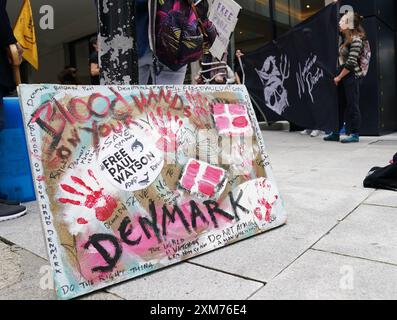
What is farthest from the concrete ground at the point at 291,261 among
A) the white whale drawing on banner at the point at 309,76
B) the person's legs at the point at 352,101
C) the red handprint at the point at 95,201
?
the white whale drawing on banner at the point at 309,76

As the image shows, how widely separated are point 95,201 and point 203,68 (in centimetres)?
450

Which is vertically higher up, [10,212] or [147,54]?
[147,54]

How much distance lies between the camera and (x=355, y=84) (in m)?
5.89

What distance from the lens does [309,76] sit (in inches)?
265

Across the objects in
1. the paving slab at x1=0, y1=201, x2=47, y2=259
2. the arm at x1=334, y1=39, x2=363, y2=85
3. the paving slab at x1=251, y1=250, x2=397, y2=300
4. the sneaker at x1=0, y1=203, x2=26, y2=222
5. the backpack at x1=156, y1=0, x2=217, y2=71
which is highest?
the arm at x1=334, y1=39, x2=363, y2=85

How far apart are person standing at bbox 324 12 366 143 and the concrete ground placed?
314 cm

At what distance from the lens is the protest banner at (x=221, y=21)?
3330 mm

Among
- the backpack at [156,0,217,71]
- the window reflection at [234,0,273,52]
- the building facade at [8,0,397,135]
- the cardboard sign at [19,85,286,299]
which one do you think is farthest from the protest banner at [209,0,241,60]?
the window reflection at [234,0,273,52]

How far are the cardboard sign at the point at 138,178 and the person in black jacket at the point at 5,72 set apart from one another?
4.34ft

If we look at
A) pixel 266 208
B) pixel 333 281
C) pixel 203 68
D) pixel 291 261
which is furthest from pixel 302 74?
pixel 333 281

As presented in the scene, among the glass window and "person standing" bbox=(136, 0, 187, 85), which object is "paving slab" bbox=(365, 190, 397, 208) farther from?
the glass window

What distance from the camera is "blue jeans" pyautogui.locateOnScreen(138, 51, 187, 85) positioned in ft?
8.56

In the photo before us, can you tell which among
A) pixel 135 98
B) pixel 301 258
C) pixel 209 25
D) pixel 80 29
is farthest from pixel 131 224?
pixel 80 29

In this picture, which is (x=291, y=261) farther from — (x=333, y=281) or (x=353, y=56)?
(x=353, y=56)
